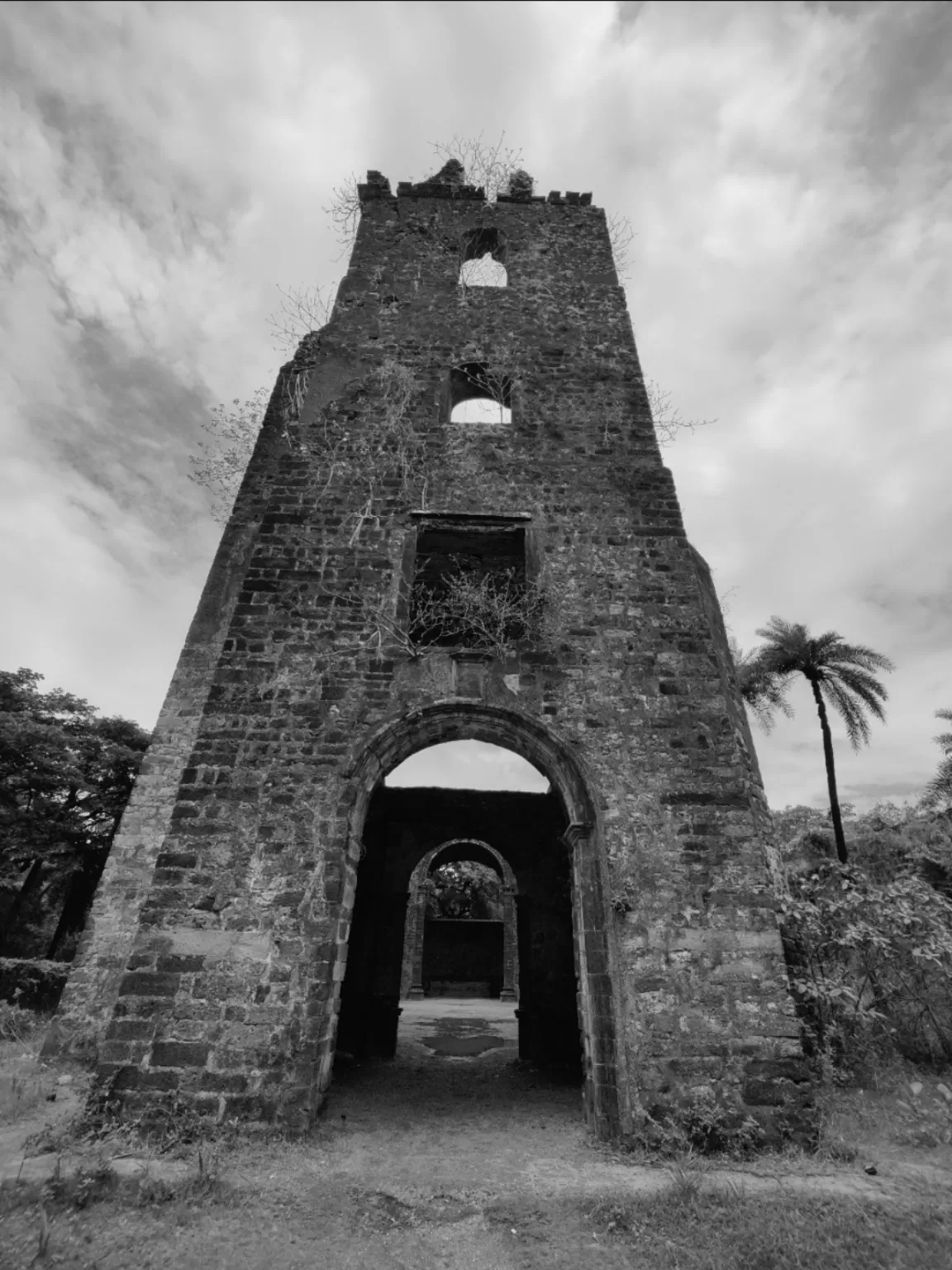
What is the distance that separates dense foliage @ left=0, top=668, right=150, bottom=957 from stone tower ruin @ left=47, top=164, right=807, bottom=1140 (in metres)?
11.4

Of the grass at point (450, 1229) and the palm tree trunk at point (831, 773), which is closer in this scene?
the grass at point (450, 1229)

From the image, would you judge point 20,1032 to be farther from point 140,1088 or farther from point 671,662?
point 671,662

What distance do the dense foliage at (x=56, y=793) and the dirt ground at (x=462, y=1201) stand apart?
13.5 metres

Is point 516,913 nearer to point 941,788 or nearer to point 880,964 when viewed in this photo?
point 880,964

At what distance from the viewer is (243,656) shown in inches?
269

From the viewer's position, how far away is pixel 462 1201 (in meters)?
4.25

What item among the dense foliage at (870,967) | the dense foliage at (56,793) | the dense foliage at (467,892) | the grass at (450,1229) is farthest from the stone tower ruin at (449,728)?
the dense foliage at (467,892)

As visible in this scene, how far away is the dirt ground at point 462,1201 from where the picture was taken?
358 centimetres

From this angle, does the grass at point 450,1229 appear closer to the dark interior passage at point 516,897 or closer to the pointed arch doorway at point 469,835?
the pointed arch doorway at point 469,835

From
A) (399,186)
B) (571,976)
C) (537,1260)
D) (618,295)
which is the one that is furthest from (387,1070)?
(399,186)

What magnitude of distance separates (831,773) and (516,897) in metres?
13.2

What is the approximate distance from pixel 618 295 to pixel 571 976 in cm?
1040

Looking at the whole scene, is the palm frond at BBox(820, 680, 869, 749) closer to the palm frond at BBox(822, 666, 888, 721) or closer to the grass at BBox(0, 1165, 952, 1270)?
the palm frond at BBox(822, 666, 888, 721)

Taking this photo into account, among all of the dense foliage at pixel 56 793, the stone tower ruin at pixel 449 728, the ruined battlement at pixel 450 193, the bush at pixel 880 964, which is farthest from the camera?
the dense foliage at pixel 56 793
